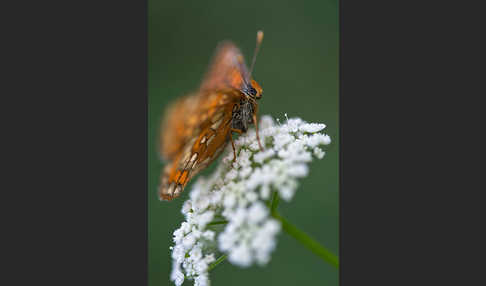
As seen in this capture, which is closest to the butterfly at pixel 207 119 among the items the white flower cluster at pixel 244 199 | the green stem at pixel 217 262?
the white flower cluster at pixel 244 199

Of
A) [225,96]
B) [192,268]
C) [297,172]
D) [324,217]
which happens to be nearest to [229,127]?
[225,96]

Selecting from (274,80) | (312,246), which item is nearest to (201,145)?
(312,246)

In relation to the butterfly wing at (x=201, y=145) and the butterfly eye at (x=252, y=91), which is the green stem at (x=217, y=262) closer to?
the butterfly wing at (x=201, y=145)

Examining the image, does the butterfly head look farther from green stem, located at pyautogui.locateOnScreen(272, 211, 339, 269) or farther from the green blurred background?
the green blurred background

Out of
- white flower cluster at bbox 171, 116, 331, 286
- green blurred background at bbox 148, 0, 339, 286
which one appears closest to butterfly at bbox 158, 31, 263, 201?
white flower cluster at bbox 171, 116, 331, 286

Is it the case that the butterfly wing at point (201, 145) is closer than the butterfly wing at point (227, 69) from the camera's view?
Yes
